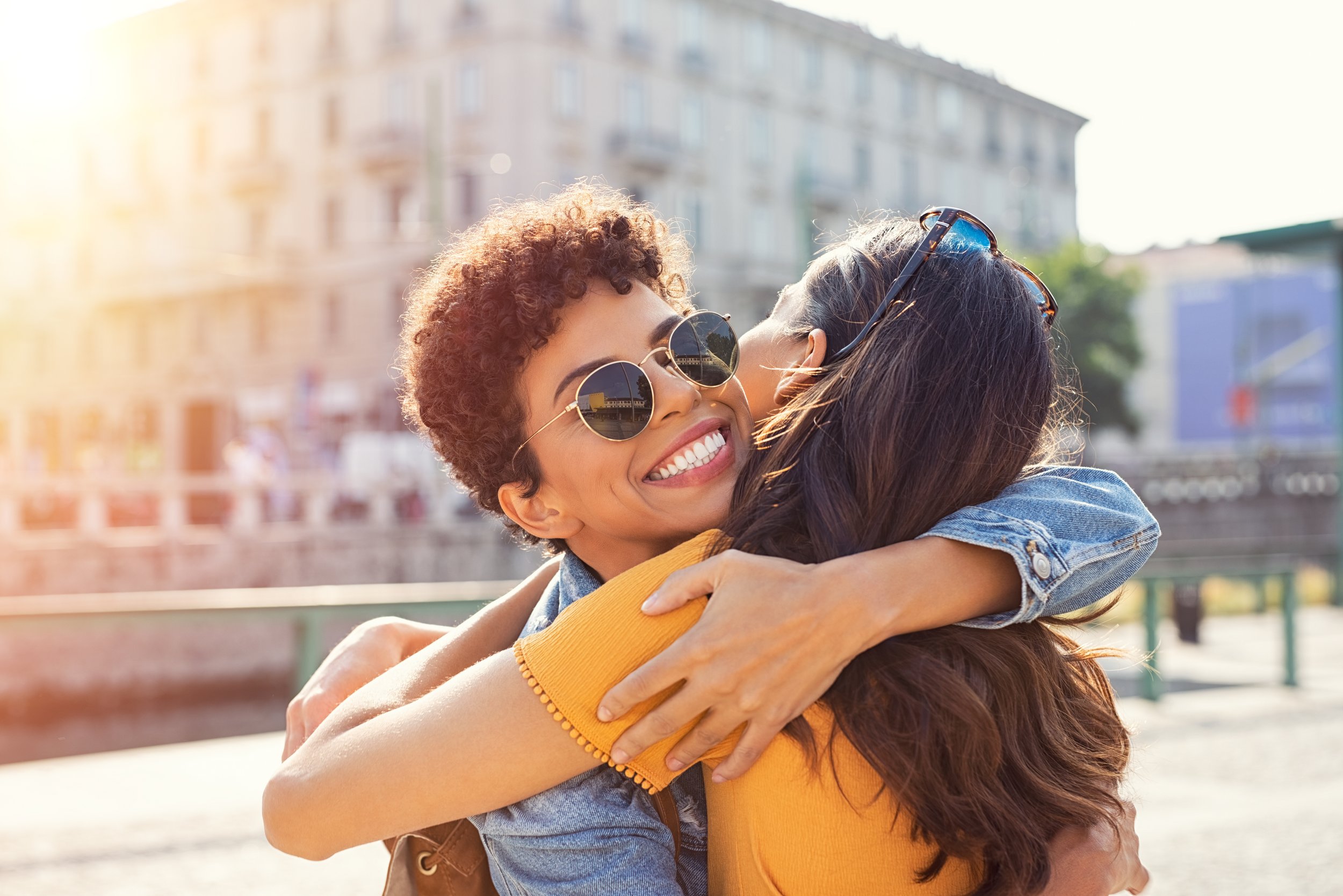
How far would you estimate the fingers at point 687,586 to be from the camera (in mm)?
1476

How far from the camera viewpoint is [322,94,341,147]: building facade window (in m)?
38.7

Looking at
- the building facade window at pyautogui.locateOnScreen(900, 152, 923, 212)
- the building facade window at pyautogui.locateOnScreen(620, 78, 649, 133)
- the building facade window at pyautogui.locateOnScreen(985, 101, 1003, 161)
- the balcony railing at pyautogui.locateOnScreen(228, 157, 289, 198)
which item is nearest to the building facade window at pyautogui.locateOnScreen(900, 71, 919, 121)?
the building facade window at pyautogui.locateOnScreen(900, 152, 923, 212)

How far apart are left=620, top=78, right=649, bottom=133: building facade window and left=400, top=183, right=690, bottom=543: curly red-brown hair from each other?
36550mm

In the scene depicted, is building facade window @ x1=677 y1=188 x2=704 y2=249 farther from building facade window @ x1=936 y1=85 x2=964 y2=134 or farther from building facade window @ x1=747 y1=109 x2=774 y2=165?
building facade window @ x1=936 y1=85 x2=964 y2=134

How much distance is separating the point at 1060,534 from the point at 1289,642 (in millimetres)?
8952

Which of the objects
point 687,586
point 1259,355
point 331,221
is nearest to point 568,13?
point 331,221

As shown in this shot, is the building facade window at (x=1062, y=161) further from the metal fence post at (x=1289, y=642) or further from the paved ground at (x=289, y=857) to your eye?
the paved ground at (x=289, y=857)

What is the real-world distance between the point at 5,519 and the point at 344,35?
22758 mm

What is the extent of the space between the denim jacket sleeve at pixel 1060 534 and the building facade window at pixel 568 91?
34.6 meters

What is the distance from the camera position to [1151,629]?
8664 millimetres

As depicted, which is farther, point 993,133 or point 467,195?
point 993,133

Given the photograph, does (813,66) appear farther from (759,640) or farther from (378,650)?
(759,640)

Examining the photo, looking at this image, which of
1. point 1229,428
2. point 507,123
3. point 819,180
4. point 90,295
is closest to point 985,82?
point 819,180

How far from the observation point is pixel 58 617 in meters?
5.63
